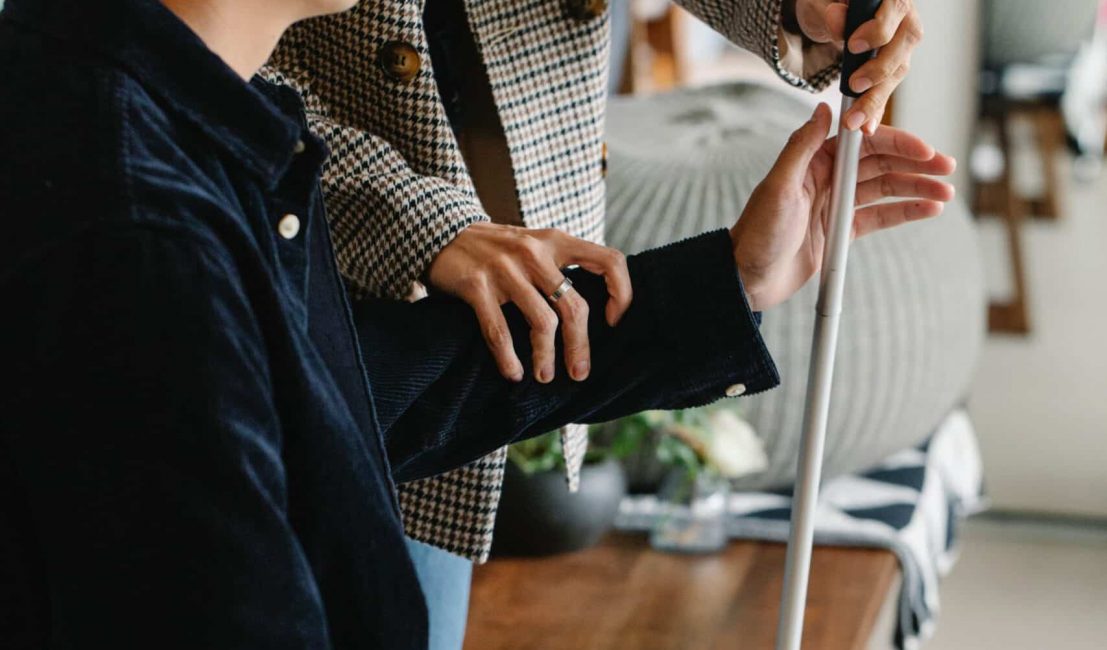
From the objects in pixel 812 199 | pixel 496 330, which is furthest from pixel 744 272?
pixel 496 330

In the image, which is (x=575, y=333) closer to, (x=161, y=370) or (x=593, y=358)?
(x=593, y=358)

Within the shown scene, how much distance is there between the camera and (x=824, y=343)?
2.83ft

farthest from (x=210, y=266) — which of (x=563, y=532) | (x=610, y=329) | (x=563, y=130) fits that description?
(x=563, y=532)

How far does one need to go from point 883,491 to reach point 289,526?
122 cm

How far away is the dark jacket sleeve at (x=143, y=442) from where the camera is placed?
54 cm

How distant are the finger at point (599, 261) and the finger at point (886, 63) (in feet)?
0.63

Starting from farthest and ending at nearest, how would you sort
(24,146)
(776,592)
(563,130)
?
(776,592) < (563,130) < (24,146)

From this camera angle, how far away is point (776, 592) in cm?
145

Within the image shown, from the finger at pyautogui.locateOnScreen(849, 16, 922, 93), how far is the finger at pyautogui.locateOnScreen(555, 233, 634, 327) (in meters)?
0.19

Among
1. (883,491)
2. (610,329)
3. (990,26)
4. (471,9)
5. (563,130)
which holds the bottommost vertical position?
(883,491)

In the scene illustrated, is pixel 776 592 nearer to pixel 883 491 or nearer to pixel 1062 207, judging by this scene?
pixel 883 491

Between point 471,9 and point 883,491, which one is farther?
point 883,491

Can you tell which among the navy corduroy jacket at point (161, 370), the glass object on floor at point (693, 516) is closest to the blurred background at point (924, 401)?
the glass object on floor at point (693, 516)

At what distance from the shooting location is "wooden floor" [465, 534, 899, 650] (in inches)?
52.9
